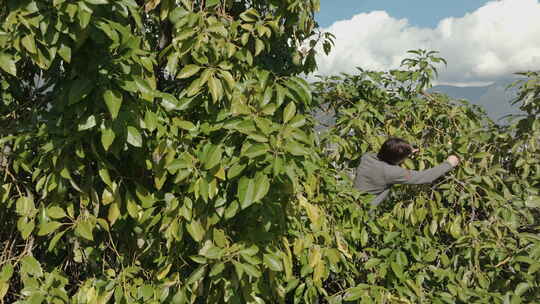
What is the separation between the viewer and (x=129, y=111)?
1489 millimetres

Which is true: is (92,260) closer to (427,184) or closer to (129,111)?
(129,111)

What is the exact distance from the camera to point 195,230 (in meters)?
1.64

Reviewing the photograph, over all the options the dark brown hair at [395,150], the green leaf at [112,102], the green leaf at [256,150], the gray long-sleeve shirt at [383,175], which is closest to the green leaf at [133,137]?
the green leaf at [112,102]

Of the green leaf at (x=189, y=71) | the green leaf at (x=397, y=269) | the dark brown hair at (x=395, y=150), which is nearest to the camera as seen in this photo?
the green leaf at (x=189, y=71)

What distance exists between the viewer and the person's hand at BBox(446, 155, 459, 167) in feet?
9.41

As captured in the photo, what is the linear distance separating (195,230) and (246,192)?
0.37 meters

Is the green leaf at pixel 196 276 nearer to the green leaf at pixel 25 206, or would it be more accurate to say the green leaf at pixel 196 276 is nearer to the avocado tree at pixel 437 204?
the green leaf at pixel 25 206

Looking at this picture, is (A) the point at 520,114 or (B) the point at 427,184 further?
(B) the point at 427,184

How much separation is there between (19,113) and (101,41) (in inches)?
37.4

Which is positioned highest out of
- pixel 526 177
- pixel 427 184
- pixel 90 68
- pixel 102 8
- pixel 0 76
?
pixel 102 8

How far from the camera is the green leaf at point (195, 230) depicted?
1.63 m

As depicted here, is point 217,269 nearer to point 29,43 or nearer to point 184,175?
point 184,175

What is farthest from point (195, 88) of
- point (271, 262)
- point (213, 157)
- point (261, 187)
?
point (271, 262)

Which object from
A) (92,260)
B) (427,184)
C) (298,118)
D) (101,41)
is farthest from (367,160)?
(101,41)
